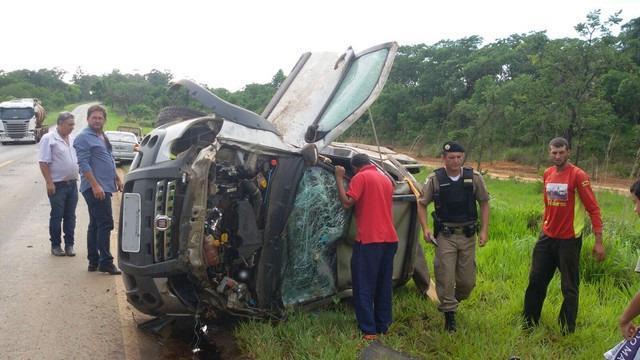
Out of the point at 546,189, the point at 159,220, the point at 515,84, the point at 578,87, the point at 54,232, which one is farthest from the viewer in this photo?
the point at 515,84

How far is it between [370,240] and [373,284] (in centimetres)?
34

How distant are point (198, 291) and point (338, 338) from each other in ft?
3.34

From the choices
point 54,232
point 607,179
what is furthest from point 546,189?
point 607,179

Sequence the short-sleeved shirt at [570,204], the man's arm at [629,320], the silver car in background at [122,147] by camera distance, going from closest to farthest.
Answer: the man's arm at [629,320], the short-sleeved shirt at [570,204], the silver car in background at [122,147]

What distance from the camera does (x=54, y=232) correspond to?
6230mm

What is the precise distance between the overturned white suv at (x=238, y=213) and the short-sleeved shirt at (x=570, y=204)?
4.99ft

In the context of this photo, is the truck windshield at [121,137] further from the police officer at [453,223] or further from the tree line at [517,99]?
the police officer at [453,223]

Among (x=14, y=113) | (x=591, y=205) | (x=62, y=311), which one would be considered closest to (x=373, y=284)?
(x=591, y=205)

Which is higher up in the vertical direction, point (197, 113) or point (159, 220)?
point (197, 113)

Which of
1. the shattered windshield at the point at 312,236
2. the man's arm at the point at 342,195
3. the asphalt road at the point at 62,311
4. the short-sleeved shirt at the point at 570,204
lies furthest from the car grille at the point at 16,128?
the short-sleeved shirt at the point at 570,204

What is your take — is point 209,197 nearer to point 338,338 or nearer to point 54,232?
point 338,338

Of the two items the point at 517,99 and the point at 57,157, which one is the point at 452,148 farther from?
the point at 517,99

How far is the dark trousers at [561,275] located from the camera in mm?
3996

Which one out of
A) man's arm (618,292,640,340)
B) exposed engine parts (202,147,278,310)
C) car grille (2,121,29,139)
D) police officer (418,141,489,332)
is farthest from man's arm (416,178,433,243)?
car grille (2,121,29,139)
